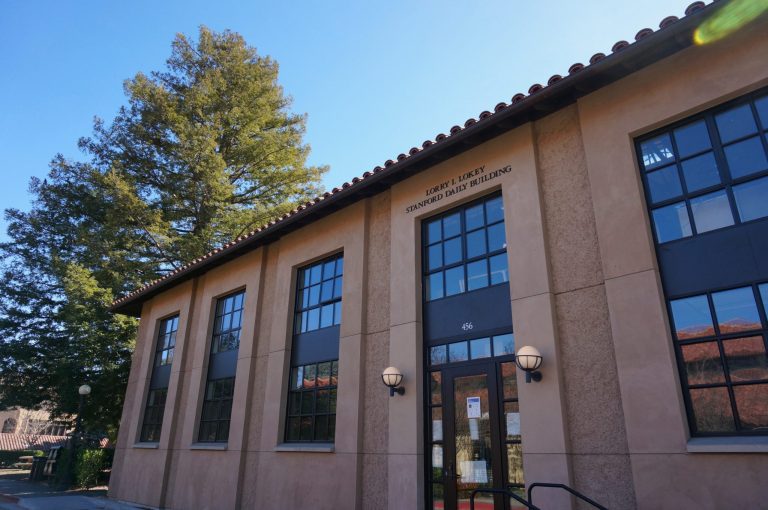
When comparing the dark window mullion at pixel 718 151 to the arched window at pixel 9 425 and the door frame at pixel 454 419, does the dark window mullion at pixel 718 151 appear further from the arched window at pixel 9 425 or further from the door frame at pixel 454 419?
the arched window at pixel 9 425

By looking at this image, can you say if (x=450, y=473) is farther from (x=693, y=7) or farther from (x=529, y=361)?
(x=693, y=7)

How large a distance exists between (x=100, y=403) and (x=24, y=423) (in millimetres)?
48517

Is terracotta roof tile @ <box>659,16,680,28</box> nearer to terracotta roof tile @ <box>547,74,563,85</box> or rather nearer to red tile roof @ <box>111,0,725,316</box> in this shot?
red tile roof @ <box>111,0,725,316</box>

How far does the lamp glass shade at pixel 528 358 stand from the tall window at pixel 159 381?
11704 mm

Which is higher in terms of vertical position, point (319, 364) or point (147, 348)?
point (147, 348)

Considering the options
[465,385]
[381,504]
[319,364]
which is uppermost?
[319,364]

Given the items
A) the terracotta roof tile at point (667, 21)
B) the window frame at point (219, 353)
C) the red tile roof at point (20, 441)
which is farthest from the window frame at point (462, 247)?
the red tile roof at point (20, 441)

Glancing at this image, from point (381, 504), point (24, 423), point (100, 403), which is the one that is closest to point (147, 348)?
point (100, 403)

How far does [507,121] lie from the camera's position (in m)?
8.12

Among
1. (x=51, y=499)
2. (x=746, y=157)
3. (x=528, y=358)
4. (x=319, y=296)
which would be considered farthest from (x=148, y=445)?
(x=746, y=157)

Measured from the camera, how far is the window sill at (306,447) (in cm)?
929

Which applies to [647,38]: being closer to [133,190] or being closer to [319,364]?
[319,364]

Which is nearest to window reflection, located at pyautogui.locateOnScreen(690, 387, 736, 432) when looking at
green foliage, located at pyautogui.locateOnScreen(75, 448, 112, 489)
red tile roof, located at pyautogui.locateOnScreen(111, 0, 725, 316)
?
red tile roof, located at pyautogui.locateOnScreen(111, 0, 725, 316)

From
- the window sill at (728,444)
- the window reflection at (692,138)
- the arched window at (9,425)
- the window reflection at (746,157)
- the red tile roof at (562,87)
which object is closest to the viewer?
the window sill at (728,444)
